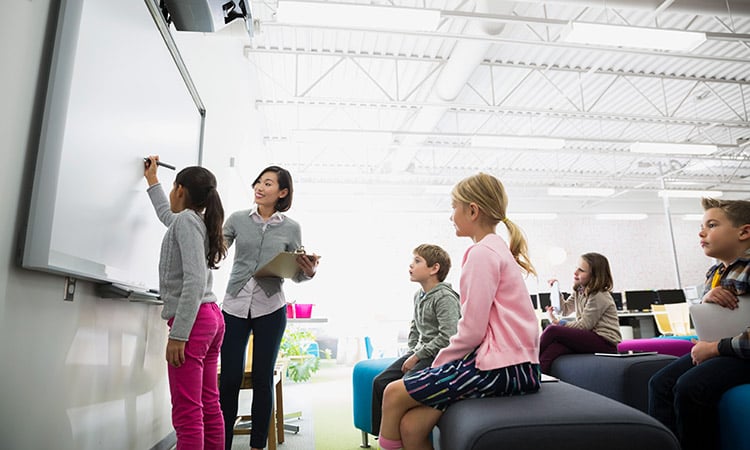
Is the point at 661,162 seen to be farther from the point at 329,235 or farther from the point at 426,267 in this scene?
the point at 426,267

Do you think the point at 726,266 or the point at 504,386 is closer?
the point at 504,386

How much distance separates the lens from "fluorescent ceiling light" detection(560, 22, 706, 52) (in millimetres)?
4059

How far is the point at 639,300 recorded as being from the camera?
7.70 meters

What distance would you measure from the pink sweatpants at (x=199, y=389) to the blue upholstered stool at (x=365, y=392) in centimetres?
97

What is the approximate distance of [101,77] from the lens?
1467mm

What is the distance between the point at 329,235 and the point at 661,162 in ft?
24.7

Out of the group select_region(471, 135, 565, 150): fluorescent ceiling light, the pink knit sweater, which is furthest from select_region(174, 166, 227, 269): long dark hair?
select_region(471, 135, 565, 150): fluorescent ceiling light

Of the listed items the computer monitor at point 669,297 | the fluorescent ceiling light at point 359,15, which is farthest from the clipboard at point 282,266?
the computer monitor at point 669,297

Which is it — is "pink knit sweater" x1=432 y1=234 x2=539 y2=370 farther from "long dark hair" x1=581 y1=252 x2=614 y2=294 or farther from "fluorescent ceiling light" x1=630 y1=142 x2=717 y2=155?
"fluorescent ceiling light" x1=630 y1=142 x2=717 y2=155

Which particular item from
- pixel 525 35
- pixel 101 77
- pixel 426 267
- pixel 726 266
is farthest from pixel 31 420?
pixel 525 35

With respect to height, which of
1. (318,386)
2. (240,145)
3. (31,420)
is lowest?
(318,386)

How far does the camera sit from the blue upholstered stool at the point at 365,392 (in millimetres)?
2553

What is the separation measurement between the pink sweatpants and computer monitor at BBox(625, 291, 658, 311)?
A: 298 inches

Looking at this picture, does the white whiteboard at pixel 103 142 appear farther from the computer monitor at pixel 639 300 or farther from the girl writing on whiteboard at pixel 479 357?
the computer monitor at pixel 639 300
